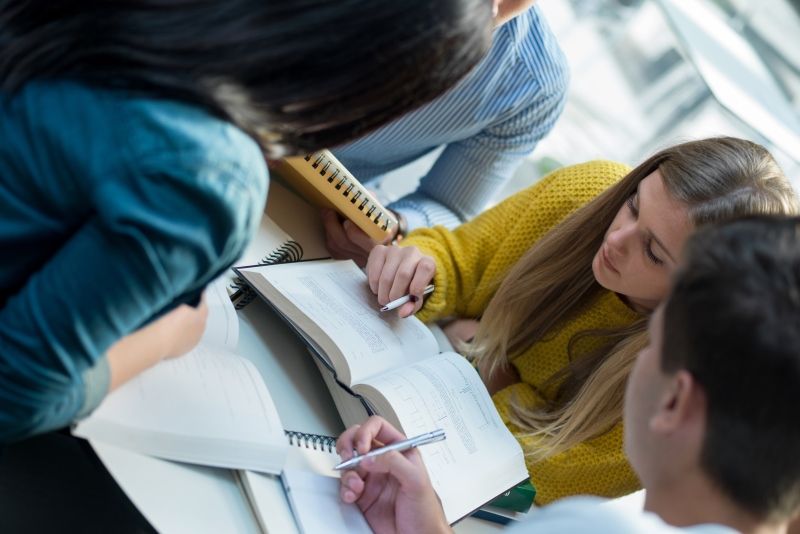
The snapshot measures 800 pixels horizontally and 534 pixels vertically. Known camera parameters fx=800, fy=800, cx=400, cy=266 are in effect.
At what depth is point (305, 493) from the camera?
2.53 feet

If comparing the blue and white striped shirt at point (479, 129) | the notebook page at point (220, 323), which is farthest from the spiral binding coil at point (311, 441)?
the blue and white striped shirt at point (479, 129)

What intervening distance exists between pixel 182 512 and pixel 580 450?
599 millimetres

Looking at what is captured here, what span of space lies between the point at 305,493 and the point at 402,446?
0.11m

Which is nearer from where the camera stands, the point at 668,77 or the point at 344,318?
the point at 344,318

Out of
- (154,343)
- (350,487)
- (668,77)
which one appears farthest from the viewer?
(668,77)

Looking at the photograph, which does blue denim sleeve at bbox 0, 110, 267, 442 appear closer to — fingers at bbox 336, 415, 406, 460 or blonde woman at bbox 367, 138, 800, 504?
fingers at bbox 336, 415, 406, 460

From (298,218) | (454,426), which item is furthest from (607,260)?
(298,218)

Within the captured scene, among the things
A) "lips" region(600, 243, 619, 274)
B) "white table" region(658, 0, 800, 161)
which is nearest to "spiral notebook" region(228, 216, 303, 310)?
"lips" region(600, 243, 619, 274)

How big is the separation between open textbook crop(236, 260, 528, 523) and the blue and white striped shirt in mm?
370

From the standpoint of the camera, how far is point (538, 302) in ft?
3.97

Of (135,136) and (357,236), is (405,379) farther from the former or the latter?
(135,136)

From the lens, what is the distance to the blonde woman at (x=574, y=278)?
1034mm

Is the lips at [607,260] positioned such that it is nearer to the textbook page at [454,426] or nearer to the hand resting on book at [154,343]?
the textbook page at [454,426]

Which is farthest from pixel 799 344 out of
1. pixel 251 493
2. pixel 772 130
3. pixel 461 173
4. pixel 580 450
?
pixel 772 130
